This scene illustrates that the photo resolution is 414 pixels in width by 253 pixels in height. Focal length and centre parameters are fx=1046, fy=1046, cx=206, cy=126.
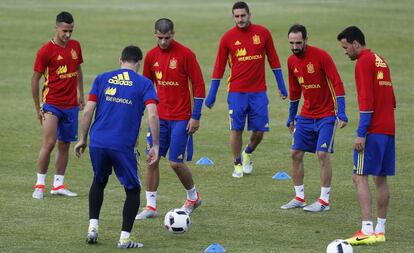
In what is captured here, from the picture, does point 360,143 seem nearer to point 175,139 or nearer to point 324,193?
point 324,193

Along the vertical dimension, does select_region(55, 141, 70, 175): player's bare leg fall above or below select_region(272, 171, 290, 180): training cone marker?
above

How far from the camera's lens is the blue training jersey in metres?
12.3

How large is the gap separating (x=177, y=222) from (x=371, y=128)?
2660 mm

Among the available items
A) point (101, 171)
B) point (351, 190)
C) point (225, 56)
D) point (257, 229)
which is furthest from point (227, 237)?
point (225, 56)

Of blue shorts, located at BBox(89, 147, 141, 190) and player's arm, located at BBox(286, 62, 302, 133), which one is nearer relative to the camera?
blue shorts, located at BBox(89, 147, 141, 190)

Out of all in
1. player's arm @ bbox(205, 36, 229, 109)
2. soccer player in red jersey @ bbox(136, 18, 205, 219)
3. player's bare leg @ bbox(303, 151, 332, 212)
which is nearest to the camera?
soccer player in red jersey @ bbox(136, 18, 205, 219)

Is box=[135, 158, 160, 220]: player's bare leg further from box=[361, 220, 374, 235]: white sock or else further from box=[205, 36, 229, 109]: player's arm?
box=[361, 220, 374, 235]: white sock

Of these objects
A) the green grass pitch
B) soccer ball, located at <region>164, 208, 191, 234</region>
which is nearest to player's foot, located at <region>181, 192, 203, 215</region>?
the green grass pitch

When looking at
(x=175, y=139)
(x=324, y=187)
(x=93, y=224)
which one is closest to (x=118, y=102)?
(x=93, y=224)

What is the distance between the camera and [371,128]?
1277 centimetres

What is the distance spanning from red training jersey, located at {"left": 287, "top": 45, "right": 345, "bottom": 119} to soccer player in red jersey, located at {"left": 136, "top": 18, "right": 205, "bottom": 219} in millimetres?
1538

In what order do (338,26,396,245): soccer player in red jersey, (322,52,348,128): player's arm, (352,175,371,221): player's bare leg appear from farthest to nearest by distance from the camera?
1. (322,52,348,128): player's arm
2. (352,175,371,221): player's bare leg
3. (338,26,396,245): soccer player in red jersey

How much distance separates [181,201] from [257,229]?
2.19 metres

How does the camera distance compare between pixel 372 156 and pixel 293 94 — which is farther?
pixel 293 94
